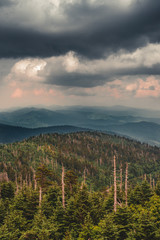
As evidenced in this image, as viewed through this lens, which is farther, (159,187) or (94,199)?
(159,187)

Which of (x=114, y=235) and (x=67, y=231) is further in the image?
(x=67, y=231)

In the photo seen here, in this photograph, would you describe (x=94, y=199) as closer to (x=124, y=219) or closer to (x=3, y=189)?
(x=124, y=219)

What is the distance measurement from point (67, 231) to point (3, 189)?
37.1 meters

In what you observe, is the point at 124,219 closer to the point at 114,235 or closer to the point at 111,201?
the point at 114,235

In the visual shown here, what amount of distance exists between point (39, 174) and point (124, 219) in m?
23.3

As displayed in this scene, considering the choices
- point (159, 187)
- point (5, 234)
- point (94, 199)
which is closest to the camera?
point (5, 234)

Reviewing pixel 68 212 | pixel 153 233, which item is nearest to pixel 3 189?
pixel 68 212

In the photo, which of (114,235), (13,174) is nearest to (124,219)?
(114,235)

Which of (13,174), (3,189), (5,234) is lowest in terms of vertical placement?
(13,174)

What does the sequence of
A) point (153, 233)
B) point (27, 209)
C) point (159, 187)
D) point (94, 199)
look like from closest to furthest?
point (153, 233)
point (94, 199)
point (27, 209)
point (159, 187)

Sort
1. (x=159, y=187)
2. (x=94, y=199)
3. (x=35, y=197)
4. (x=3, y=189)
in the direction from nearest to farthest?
(x=94, y=199) < (x=35, y=197) < (x=159, y=187) < (x=3, y=189)

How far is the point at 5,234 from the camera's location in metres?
31.7

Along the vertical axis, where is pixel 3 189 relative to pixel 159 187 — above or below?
below

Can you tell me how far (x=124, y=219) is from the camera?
105ft
